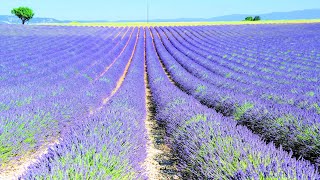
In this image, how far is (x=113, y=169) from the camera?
123 inches

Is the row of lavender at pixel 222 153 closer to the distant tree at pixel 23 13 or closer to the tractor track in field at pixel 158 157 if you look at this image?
the tractor track in field at pixel 158 157

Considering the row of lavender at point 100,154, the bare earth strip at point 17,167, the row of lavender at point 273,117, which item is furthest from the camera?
the row of lavender at point 273,117

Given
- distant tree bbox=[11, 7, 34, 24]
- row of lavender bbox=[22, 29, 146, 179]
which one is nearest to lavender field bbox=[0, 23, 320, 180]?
row of lavender bbox=[22, 29, 146, 179]

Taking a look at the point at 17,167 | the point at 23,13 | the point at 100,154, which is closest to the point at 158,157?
the point at 100,154

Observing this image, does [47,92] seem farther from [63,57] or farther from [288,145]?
[63,57]

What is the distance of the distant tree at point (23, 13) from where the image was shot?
66.9 metres

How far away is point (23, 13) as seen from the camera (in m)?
67.6

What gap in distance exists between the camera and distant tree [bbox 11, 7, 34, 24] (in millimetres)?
66875

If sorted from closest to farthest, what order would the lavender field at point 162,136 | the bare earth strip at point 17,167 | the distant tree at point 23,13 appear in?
the lavender field at point 162,136 < the bare earth strip at point 17,167 < the distant tree at point 23,13

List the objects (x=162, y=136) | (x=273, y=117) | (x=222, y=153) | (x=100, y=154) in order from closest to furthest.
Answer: (x=100, y=154) → (x=222, y=153) → (x=273, y=117) → (x=162, y=136)

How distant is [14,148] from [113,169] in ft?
7.45

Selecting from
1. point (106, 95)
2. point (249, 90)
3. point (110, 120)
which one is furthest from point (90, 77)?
point (110, 120)

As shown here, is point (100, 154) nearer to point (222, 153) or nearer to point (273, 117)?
point (222, 153)

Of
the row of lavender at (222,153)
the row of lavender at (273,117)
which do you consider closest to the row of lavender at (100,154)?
the row of lavender at (222,153)
